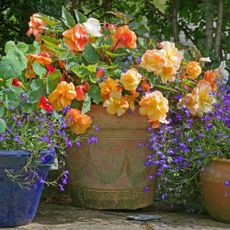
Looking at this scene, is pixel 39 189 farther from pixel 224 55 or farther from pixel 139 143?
pixel 224 55

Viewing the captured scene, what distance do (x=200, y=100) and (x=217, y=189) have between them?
0.51m

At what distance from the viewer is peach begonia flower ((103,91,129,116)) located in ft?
10.7

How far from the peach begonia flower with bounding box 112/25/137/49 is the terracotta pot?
0.75m

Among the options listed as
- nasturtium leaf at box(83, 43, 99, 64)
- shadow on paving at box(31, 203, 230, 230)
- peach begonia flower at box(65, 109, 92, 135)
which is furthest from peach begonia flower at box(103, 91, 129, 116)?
shadow on paving at box(31, 203, 230, 230)

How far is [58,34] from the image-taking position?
3.62 meters

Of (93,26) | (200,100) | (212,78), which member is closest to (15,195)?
(93,26)

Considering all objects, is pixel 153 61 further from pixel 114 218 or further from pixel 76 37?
pixel 114 218

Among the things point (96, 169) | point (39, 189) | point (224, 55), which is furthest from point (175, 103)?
point (224, 55)

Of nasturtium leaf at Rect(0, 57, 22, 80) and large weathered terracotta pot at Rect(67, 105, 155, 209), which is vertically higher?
nasturtium leaf at Rect(0, 57, 22, 80)

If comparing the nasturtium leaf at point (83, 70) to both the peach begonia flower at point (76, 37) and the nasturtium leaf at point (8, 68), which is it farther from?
the nasturtium leaf at point (8, 68)

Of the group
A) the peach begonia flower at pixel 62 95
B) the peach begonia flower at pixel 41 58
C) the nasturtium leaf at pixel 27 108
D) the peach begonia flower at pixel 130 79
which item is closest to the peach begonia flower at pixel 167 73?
the peach begonia flower at pixel 130 79

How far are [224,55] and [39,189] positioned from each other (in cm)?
249

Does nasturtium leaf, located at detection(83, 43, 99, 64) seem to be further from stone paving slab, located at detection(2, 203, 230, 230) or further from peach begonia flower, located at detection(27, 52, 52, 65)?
stone paving slab, located at detection(2, 203, 230, 230)

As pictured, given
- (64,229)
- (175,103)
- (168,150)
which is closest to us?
(64,229)
